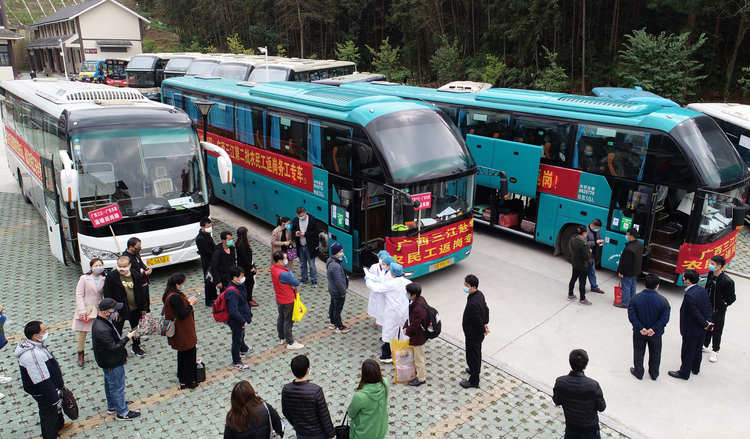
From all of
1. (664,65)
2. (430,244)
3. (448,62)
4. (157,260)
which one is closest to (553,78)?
(664,65)

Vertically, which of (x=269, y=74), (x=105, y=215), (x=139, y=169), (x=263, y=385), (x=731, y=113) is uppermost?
(x=269, y=74)

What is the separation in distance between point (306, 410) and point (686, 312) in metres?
5.40

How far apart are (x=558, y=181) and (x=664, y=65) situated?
13480 mm

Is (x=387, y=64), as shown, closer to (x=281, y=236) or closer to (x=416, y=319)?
(x=281, y=236)

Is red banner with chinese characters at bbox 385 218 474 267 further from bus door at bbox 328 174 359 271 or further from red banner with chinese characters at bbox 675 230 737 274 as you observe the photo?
red banner with chinese characters at bbox 675 230 737 274

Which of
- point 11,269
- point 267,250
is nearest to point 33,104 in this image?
point 11,269

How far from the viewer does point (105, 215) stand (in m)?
9.41

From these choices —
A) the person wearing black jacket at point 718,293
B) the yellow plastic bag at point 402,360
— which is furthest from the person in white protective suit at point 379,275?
the person wearing black jacket at point 718,293

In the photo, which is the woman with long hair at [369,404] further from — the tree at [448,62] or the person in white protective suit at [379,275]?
the tree at [448,62]

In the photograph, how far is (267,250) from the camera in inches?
495

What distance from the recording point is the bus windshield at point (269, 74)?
68.5 ft

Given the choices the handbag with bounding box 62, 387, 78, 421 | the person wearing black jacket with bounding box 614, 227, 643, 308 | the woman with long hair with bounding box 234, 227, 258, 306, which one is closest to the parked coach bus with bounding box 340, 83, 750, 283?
the person wearing black jacket with bounding box 614, 227, 643, 308

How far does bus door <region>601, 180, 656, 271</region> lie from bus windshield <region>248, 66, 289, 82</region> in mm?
13858

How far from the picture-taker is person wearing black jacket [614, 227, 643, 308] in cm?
915
